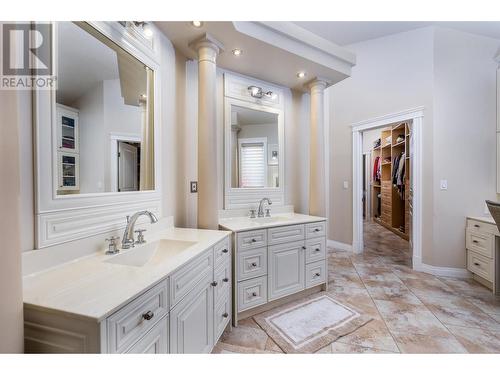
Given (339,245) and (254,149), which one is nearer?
(254,149)

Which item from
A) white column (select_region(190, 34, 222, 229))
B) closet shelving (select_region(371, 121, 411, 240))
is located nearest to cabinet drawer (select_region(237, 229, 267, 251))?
white column (select_region(190, 34, 222, 229))

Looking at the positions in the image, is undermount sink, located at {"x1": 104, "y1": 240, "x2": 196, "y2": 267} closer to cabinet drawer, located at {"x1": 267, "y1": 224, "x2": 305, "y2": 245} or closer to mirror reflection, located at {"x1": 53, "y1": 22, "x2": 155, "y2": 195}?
mirror reflection, located at {"x1": 53, "y1": 22, "x2": 155, "y2": 195}

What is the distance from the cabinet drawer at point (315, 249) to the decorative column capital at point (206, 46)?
1.88 meters

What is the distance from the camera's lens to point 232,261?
1.78m

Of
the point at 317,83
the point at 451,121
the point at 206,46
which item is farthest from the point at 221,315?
the point at 451,121

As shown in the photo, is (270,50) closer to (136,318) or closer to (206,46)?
(206,46)

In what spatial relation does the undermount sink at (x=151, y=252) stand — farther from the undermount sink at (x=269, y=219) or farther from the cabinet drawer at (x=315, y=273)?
the cabinet drawer at (x=315, y=273)

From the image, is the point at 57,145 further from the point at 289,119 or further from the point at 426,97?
the point at 426,97

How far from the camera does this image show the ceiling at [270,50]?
1.72 metres

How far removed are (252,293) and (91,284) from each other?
131cm

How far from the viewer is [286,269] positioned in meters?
2.04

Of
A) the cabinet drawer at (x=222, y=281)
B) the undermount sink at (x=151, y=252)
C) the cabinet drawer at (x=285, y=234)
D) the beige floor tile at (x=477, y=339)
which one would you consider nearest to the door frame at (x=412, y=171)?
the beige floor tile at (x=477, y=339)

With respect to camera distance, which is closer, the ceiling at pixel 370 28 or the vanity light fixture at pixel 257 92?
the vanity light fixture at pixel 257 92
